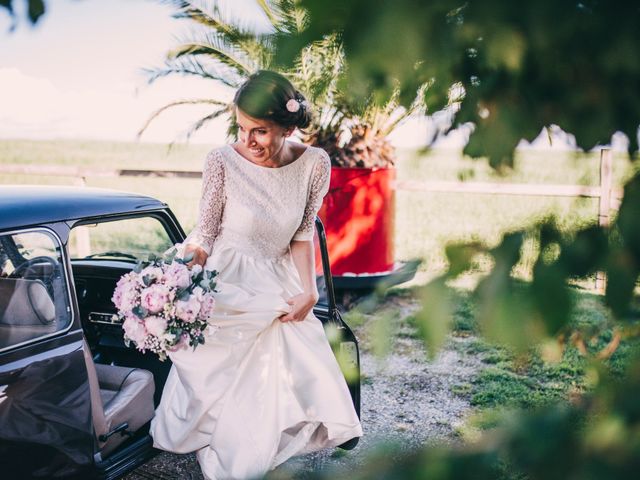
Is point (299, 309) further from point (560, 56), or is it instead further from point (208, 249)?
point (560, 56)

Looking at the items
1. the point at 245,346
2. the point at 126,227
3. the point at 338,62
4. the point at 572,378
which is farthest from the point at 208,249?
the point at 126,227

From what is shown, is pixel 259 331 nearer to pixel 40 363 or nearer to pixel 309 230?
pixel 309 230

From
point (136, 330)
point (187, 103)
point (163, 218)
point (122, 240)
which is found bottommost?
point (122, 240)

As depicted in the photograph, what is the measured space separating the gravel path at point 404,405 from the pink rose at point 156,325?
1170 millimetres

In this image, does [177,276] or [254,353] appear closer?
[177,276]

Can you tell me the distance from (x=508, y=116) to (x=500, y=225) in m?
0.13

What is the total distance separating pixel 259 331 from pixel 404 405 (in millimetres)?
2218

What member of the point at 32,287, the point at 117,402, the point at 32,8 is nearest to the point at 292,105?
the point at 32,287

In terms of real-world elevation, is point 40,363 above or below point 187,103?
below

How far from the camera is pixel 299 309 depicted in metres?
3.05

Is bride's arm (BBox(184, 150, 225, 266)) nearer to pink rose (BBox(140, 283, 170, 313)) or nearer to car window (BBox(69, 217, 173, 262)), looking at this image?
car window (BBox(69, 217, 173, 262))

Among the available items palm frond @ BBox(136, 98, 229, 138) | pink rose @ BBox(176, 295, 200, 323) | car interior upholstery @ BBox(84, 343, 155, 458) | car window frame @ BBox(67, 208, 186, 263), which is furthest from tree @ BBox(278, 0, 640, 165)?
palm frond @ BBox(136, 98, 229, 138)

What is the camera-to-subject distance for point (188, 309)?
253 centimetres

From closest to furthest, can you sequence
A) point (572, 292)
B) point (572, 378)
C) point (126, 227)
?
point (572, 292) < point (572, 378) < point (126, 227)
